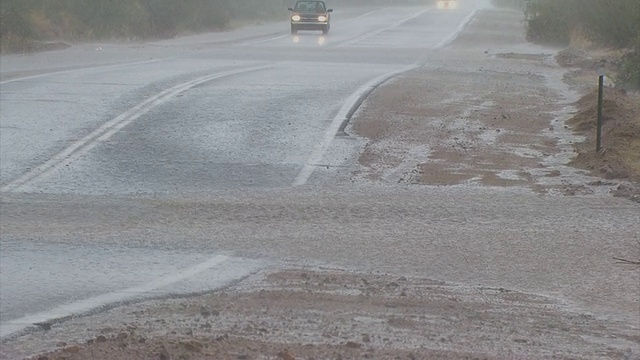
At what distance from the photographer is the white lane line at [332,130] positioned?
13.9 m

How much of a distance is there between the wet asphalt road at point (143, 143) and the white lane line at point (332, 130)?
0.02m

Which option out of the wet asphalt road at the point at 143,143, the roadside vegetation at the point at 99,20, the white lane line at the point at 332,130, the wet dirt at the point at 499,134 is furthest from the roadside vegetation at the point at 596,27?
the roadside vegetation at the point at 99,20

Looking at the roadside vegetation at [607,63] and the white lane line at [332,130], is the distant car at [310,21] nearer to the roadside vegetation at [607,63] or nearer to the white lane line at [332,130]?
the roadside vegetation at [607,63]

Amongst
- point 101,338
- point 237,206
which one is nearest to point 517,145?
point 237,206

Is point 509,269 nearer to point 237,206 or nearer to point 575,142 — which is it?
point 237,206

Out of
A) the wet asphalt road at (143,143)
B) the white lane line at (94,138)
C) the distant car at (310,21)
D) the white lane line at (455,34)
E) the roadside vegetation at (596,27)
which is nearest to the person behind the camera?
the wet asphalt road at (143,143)

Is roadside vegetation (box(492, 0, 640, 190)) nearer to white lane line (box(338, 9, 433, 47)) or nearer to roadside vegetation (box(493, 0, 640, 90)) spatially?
roadside vegetation (box(493, 0, 640, 90))

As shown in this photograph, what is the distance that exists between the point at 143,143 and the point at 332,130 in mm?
2673

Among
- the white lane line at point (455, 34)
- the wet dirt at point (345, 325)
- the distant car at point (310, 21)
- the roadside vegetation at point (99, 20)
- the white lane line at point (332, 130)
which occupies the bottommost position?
the white lane line at point (455, 34)

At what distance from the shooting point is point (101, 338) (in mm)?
6852

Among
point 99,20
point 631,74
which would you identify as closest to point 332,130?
point 631,74

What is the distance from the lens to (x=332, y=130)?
16969 millimetres

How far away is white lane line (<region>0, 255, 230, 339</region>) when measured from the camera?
24.3 feet

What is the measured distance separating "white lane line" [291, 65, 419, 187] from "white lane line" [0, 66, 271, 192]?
2.74 metres
